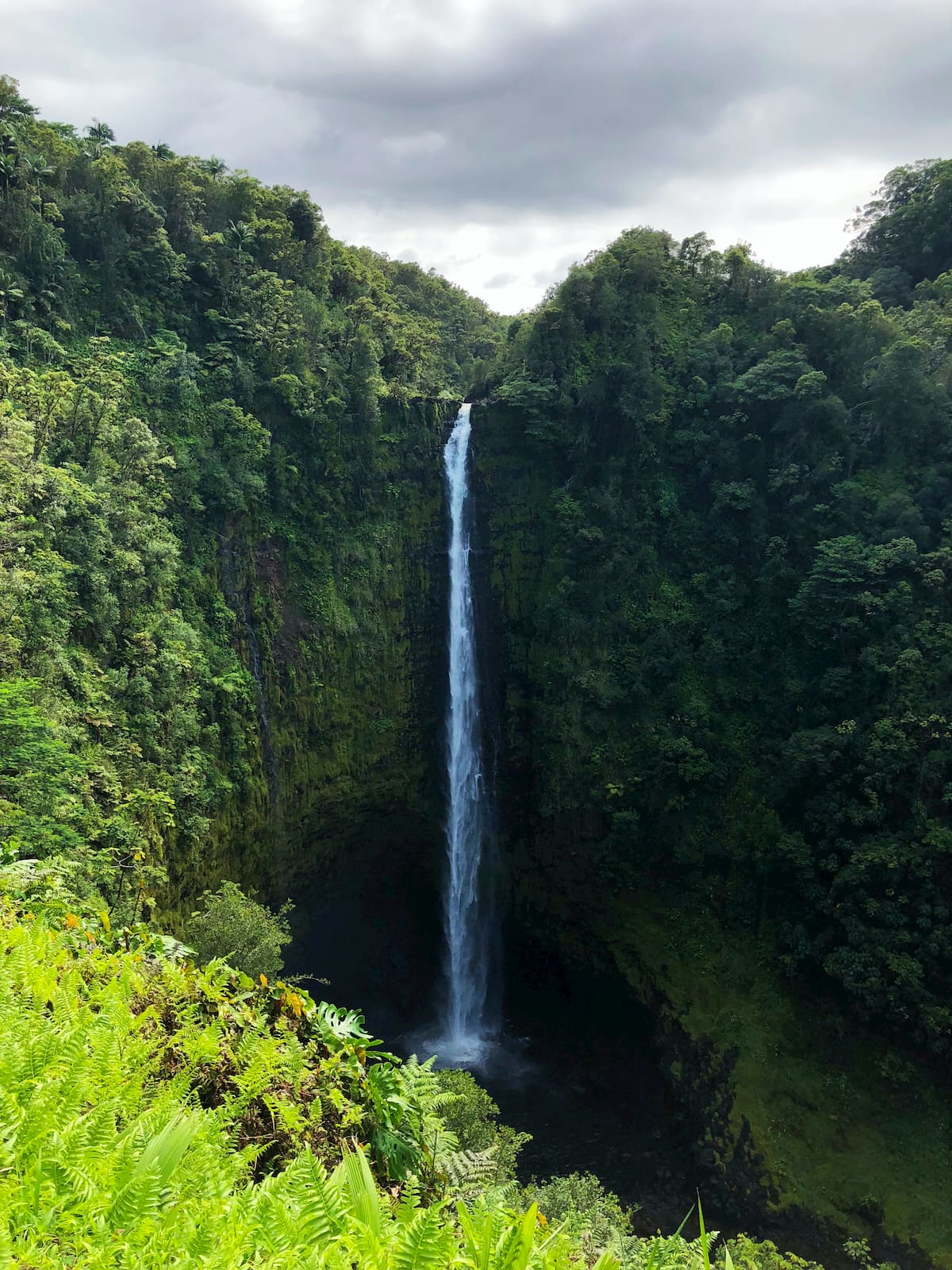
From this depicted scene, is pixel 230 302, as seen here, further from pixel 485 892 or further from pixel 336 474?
pixel 485 892

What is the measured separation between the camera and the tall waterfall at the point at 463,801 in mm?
16328

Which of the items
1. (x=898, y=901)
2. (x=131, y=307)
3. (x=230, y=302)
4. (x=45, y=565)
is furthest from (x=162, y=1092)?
(x=230, y=302)

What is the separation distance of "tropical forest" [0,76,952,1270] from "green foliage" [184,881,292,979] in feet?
0.26

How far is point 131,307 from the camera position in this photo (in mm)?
15453

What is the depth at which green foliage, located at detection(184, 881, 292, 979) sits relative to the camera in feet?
32.8

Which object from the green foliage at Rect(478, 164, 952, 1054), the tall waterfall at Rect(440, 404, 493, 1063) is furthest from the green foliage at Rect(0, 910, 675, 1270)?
the tall waterfall at Rect(440, 404, 493, 1063)

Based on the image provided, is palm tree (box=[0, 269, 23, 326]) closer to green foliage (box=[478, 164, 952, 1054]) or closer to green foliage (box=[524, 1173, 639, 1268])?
green foliage (box=[478, 164, 952, 1054])

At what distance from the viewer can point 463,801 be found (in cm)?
1738

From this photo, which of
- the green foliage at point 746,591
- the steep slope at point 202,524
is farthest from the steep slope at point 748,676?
the steep slope at point 202,524


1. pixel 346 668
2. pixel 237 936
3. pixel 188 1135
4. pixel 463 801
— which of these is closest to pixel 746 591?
pixel 463 801

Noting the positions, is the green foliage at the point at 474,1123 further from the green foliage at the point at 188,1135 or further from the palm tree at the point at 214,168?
the palm tree at the point at 214,168

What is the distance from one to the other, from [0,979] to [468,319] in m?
27.9

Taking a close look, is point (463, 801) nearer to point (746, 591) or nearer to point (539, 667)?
point (539, 667)

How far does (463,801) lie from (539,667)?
12.5ft
